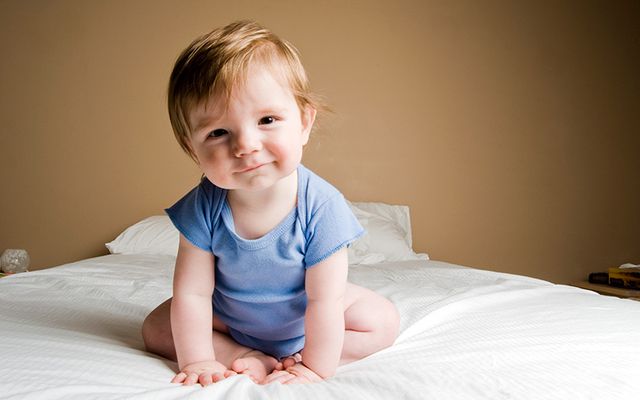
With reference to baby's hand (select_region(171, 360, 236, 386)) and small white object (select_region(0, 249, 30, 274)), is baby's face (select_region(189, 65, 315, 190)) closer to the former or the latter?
baby's hand (select_region(171, 360, 236, 386))

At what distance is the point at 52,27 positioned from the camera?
315 cm

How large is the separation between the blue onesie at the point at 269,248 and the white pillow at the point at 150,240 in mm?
1657

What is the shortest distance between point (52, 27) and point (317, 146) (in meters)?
1.49

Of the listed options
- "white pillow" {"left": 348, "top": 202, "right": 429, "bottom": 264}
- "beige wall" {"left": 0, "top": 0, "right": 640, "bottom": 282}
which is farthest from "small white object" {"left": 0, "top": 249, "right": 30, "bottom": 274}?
"white pillow" {"left": 348, "top": 202, "right": 429, "bottom": 264}

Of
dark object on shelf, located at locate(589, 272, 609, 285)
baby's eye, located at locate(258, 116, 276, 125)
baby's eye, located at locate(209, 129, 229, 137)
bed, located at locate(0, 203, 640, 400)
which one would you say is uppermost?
baby's eye, located at locate(258, 116, 276, 125)

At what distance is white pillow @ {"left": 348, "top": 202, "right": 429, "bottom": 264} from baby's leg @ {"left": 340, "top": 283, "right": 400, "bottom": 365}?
56.3 inches

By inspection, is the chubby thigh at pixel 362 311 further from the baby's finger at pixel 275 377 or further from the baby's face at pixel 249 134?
the baby's face at pixel 249 134

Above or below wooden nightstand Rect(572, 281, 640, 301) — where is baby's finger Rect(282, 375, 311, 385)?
above

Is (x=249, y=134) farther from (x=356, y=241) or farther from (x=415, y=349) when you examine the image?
(x=356, y=241)

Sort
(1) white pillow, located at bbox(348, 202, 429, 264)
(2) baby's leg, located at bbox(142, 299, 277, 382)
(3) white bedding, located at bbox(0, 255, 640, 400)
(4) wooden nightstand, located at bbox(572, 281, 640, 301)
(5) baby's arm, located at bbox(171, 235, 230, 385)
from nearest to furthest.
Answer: (3) white bedding, located at bbox(0, 255, 640, 400), (5) baby's arm, located at bbox(171, 235, 230, 385), (2) baby's leg, located at bbox(142, 299, 277, 382), (1) white pillow, located at bbox(348, 202, 429, 264), (4) wooden nightstand, located at bbox(572, 281, 640, 301)

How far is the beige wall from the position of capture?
3162mm

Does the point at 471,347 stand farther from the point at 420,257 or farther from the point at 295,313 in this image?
the point at 420,257

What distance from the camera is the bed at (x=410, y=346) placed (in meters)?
0.85

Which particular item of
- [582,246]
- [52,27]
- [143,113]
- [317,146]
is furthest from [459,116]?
[52,27]
